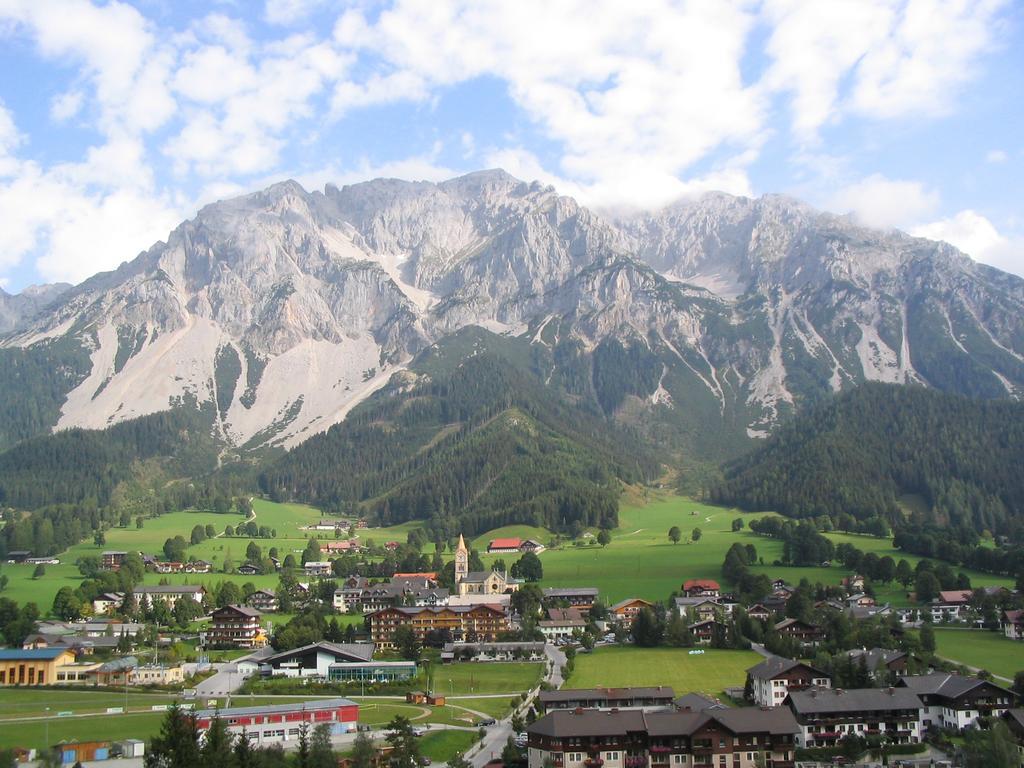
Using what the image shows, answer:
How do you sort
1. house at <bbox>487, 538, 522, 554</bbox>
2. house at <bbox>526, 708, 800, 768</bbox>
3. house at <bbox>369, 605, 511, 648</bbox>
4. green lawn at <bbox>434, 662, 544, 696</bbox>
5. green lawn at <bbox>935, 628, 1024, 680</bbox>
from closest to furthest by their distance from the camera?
house at <bbox>526, 708, 800, 768</bbox>, green lawn at <bbox>935, 628, 1024, 680</bbox>, green lawn at <bbox>434, 662, 544, 696</bbox>, house at <bbox>369, 605, 511, 648</bbox>, house at <bbox>487, 538, 522, 554</bbox>

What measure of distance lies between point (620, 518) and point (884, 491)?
4287cm

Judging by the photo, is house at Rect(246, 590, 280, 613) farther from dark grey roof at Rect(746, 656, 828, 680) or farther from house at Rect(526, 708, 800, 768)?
house at Rect(526, 708, 800, 768)

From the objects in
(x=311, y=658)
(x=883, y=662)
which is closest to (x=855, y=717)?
(x=883, y=662)

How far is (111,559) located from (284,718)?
283ft

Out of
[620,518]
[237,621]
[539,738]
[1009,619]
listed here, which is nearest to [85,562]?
[237,621]

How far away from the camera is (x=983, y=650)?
77188 mm

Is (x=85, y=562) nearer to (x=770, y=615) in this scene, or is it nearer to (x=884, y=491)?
(x=770, y=615)

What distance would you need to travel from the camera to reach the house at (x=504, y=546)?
14412 cm

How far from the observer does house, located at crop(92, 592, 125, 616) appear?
342 ft

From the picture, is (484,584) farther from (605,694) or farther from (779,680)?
(779,680)

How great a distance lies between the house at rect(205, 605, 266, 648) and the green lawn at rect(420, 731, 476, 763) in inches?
1545

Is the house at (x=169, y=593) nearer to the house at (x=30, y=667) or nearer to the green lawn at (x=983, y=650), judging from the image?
the house at (x=30, y=667)

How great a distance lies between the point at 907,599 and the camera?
330 ft

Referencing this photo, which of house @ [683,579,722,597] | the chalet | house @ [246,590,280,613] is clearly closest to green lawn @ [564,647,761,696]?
the chalet
